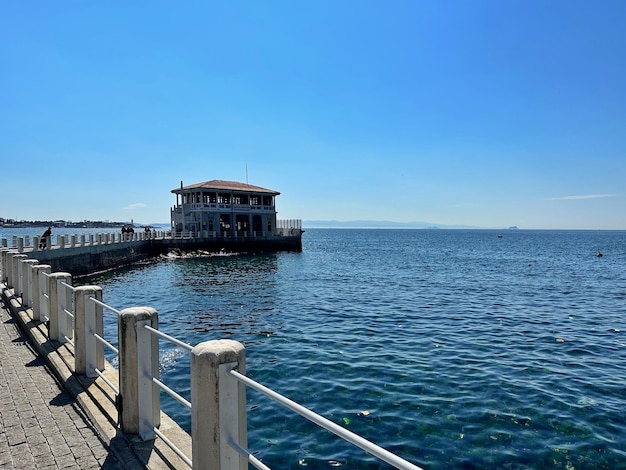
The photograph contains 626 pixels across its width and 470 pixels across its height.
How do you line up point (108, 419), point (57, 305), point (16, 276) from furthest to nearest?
point (16, 276) → point (57, 305) → point (108, 419)

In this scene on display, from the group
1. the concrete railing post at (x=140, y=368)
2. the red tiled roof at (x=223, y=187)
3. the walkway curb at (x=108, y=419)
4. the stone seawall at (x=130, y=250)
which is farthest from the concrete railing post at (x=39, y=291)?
the red tiled roof at (x=223, y=187)

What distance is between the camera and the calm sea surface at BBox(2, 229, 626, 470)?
7215 mm

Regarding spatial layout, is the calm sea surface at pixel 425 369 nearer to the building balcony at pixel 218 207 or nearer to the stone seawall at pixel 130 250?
the stone seawall at pixel 130 250

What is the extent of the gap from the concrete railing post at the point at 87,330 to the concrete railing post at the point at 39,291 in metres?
3.48

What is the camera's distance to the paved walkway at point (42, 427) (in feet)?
12.9

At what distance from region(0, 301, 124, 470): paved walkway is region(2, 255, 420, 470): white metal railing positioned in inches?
15.9

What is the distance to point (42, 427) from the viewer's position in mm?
4637

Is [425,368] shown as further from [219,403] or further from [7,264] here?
[7,264]

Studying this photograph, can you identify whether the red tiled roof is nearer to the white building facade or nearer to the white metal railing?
the white building facade

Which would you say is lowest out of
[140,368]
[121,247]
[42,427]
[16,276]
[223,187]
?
[42,427]

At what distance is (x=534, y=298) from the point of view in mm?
23984

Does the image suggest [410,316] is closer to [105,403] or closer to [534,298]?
[534,298]

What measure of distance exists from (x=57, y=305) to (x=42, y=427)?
9.80 feet

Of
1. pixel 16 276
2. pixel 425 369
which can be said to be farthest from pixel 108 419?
pixel 16 276
